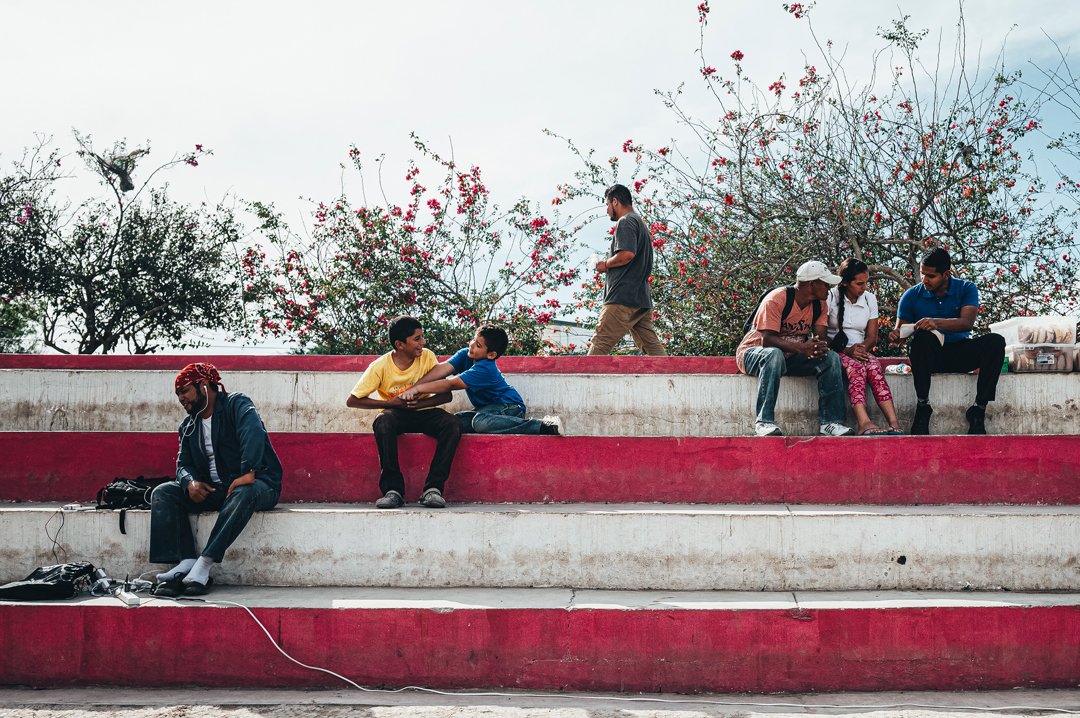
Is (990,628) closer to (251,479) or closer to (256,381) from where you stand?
→ (251,479)

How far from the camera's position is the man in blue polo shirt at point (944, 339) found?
18.2ft

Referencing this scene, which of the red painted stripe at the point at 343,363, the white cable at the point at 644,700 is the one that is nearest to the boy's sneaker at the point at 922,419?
the red painted stripe at the point at 343,363

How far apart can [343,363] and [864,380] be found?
3.86 meters

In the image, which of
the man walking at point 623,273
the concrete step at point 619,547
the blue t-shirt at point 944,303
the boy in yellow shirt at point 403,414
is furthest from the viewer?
the man walking at point 623,273

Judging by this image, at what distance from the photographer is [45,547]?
4.73m

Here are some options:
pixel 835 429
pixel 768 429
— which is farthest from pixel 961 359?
pixel 768 429

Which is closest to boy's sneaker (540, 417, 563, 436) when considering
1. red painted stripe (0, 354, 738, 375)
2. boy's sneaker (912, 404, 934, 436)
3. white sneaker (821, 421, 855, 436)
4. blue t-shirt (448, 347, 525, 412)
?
blue t-shirt (448, 347, 525, 412)

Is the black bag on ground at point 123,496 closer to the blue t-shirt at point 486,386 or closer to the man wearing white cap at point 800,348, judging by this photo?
the blue t-shirt at point 486,386

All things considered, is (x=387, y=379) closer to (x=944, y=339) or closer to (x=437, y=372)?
(x=437, y=372)

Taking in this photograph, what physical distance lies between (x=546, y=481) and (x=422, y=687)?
1495 mm

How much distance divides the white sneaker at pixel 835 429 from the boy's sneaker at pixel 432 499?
2.48 m

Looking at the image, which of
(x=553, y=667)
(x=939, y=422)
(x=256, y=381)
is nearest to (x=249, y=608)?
(x=553, y=667)

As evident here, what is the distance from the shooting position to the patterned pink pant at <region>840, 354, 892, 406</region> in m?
5.58

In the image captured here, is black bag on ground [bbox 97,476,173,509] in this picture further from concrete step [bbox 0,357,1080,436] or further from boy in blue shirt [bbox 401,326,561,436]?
boy in blue shirt [bbox 401,326,561,436]
